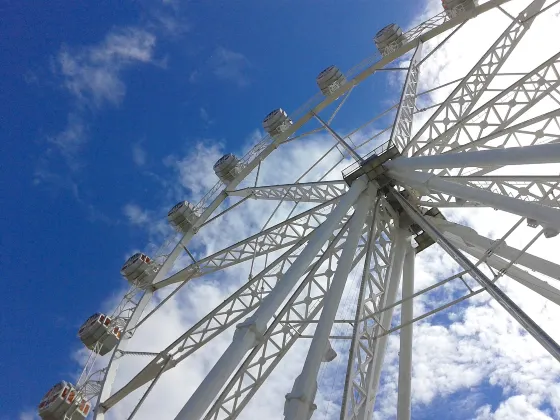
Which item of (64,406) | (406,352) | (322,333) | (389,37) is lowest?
(322,333)

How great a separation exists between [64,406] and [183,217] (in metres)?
9.43

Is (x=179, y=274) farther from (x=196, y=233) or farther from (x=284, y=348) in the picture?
(x=284, y=348)

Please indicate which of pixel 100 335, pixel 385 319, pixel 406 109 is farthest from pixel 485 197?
pixel 100 335

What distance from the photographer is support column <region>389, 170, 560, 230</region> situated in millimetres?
8286

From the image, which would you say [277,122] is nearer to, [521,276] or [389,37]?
[389,37]

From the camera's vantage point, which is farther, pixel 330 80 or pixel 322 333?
pixel 330 80

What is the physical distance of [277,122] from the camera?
74.1ft

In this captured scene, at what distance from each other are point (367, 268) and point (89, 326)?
41.0 feet

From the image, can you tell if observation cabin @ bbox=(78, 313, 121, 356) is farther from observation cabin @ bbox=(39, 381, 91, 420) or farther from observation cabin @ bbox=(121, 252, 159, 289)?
observation cabin @ bbox=(39, 381, 91, 420)

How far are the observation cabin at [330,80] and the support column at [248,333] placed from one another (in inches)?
407

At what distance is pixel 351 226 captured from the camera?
12531 millimetres

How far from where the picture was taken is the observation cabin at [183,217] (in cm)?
2322

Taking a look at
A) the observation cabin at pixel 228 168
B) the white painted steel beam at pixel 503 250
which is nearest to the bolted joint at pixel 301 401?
the white painted steel beam at pixel 503 250

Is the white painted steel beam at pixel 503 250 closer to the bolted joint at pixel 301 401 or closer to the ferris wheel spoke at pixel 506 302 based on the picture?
the ferris wheel spoke at pixel 506 302
